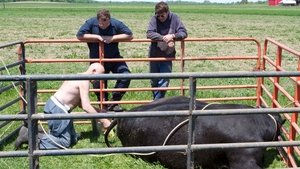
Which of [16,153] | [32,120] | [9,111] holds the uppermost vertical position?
[32,120]

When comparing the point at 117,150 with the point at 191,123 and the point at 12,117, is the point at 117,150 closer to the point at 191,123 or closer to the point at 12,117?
the point at 191,123

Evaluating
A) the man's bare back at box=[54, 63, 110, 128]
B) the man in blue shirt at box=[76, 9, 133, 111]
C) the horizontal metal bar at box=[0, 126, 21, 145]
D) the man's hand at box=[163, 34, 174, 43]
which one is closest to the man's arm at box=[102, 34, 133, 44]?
the man in blue shirt at box=[76, 9, 133, 111]

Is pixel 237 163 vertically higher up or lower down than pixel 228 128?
lower down

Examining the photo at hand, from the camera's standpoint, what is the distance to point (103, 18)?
805 cm

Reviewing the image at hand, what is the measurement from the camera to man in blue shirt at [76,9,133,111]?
813 centimetres

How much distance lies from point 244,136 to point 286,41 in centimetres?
1890

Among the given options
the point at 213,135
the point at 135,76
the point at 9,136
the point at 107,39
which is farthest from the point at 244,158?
the point at 107,39

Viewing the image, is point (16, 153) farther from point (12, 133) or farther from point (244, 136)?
point (12, 133)

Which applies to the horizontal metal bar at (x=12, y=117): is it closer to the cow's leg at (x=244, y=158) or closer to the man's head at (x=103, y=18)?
the cow's leg at (x=244, y=158)

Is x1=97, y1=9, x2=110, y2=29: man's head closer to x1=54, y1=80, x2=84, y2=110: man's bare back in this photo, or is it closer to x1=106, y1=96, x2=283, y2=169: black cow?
x1=54, y1=80, x2=84, y2=110: man's bare back

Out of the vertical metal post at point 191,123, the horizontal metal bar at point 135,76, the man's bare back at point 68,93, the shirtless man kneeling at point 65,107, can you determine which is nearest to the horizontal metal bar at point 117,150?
the vertical metal post at point 191,123

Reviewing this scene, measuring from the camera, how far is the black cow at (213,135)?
5449 mm

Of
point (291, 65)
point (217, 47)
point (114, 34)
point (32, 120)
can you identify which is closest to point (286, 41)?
point (217, 47)

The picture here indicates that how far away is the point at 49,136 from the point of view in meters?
6.55
